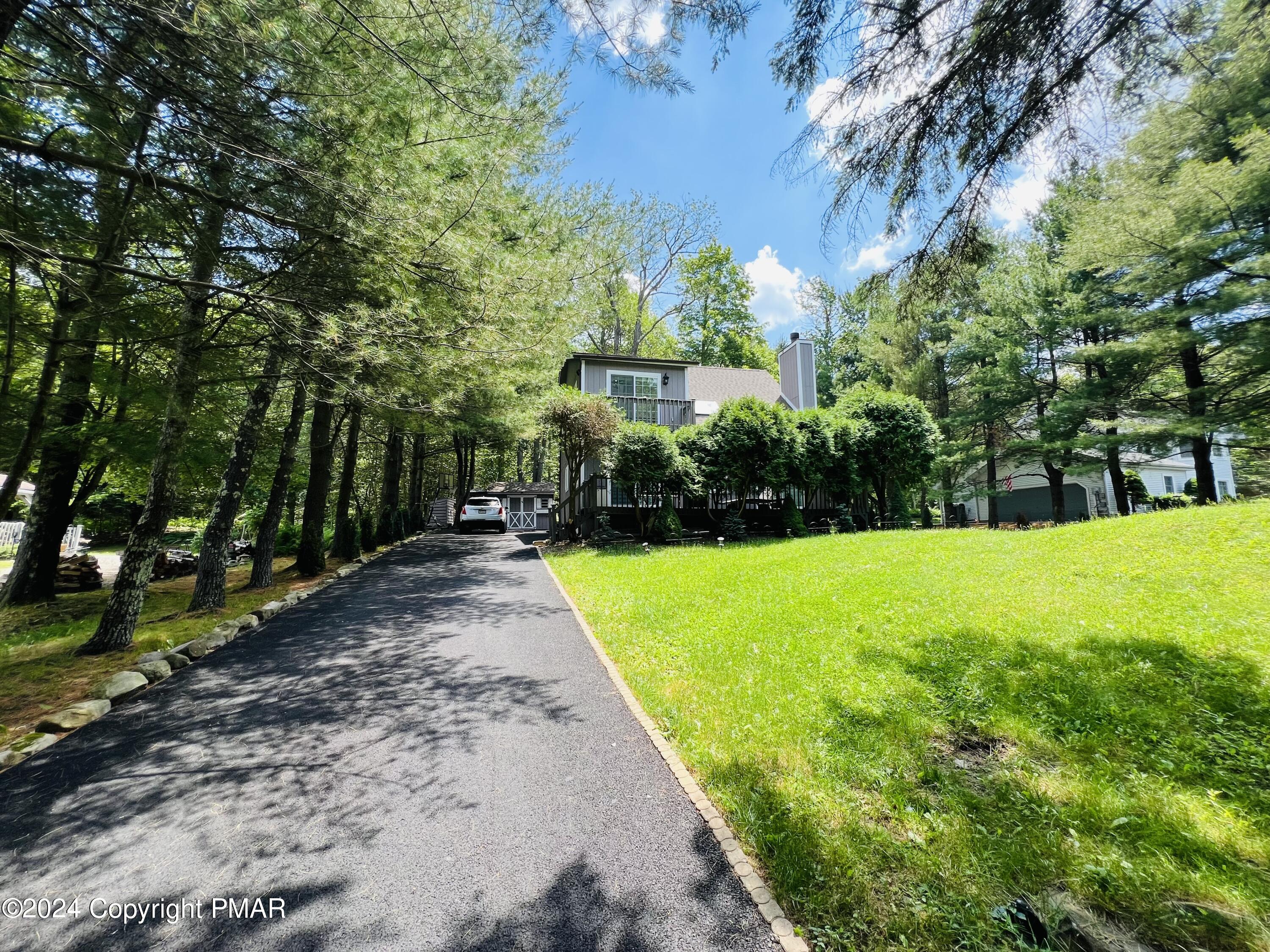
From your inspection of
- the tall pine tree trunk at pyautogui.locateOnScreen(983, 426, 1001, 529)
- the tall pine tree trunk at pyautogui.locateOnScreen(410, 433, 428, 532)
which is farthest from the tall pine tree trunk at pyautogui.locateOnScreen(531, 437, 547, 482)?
the tall pine tree trunk at pyautogui.locateOnScreen(983, 426, 1001, 529)

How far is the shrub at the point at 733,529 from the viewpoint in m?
12.8

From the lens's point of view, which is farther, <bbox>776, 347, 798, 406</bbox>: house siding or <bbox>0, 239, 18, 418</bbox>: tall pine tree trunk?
<bbox>776, 347, 798, 406</bbox>: house siding

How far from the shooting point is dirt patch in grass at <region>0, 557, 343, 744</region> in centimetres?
405

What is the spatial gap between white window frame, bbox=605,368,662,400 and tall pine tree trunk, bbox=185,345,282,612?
37.6ft

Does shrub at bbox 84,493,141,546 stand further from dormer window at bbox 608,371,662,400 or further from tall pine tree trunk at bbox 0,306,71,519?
dormer window at bbox 608,371,662,400

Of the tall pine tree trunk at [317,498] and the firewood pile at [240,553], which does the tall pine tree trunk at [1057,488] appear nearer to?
the tall pine tree trunk at [317,498]

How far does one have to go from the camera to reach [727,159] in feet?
13.1

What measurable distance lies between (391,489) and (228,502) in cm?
1028

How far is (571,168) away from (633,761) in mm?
8950

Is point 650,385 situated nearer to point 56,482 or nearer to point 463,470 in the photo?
point 463,470

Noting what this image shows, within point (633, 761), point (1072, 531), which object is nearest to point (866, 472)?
point (1072, 531)

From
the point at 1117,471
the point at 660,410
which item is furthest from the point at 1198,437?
the point at 660,410

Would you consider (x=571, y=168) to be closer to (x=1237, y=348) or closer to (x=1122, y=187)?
(x=1122, y=187)

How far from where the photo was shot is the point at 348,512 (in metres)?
13.3
